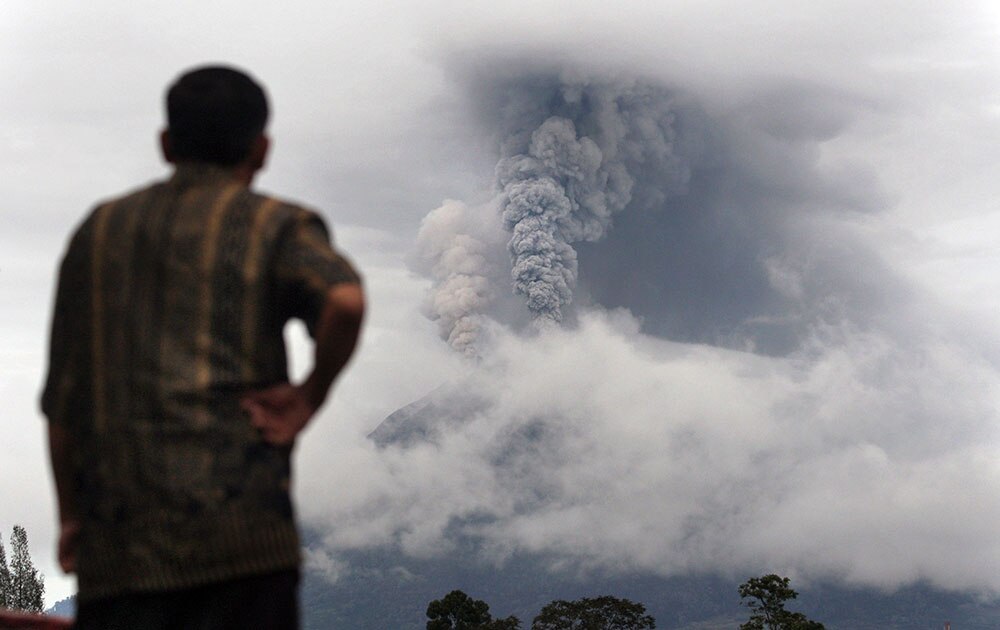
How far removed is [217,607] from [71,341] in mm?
930

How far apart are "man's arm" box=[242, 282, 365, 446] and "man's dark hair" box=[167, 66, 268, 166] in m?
0.68

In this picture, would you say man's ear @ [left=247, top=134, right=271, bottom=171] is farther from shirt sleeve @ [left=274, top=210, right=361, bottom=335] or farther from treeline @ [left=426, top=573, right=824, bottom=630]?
treeline @ [left=426, top=573, right=824, bottom=630]

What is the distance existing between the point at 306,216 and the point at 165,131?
24.2 inches

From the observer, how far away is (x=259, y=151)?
3938 mm

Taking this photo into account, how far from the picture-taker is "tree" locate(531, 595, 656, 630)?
111250 millimetres

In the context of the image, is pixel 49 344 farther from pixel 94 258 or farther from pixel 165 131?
pixel 165 131

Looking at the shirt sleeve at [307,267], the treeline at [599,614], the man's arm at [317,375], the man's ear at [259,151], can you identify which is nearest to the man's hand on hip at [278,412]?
the man's arm at [317,375]

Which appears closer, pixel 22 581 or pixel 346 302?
pixel 346 302

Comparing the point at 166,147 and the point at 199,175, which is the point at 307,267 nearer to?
the point at 199,175

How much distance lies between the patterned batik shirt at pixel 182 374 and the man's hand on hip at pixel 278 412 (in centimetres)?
3

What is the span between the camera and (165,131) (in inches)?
155

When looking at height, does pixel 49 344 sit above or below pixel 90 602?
above

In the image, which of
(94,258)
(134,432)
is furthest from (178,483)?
(94,258)

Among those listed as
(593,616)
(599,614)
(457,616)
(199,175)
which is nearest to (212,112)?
(199,175)
